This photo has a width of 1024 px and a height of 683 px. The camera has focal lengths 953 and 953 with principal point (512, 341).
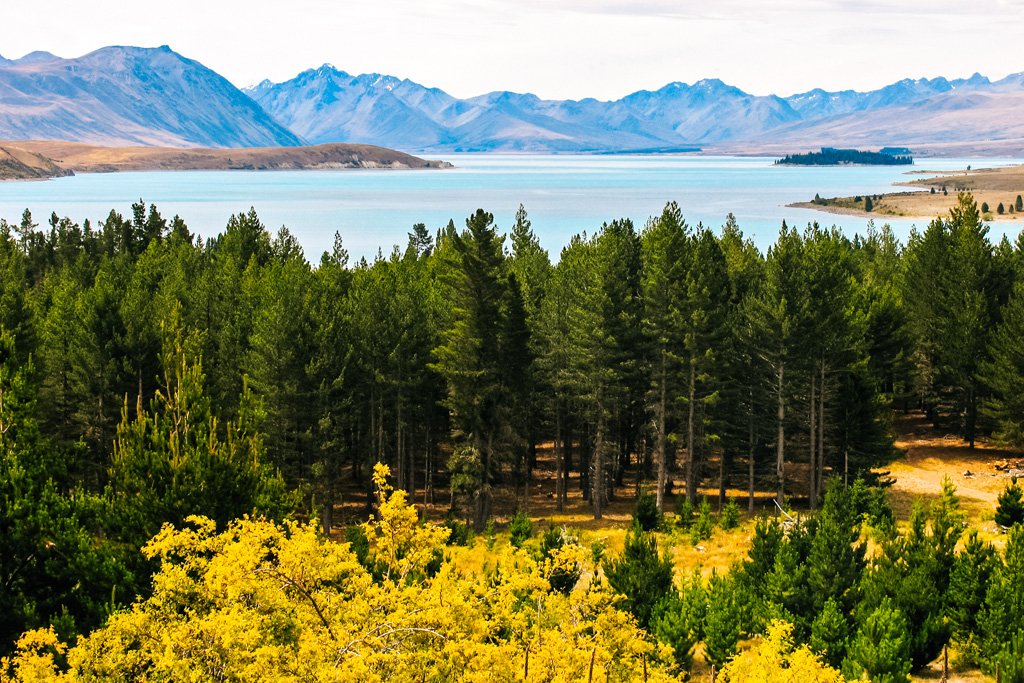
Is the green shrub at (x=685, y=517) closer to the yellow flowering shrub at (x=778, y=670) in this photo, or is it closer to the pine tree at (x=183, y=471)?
the pine tree at (x=183, y=471)

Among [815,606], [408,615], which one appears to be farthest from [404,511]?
[815,606]

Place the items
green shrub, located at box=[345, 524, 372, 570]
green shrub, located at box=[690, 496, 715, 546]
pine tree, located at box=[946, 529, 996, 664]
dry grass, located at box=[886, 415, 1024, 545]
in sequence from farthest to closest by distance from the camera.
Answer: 1. dry grass, located at box=[886, 415, 1024, 545]
2. green shrub, located at box=[690, 496, 715, 546]
3. green shrub, located at box=[345, 524, 372, 570]
4. pine tree, located at box=[946, 529, 996, 664]

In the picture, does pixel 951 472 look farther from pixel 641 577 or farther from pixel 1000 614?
pixel 641 577

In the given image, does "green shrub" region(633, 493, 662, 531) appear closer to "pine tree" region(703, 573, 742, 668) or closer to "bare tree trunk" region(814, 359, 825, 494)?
"bare tree trunk" region(814, 359, 825, 494)

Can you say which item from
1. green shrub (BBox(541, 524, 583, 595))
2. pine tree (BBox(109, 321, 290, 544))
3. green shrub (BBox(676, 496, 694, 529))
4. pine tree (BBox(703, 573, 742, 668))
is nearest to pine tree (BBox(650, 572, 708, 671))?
pine tree (BBox(703, 573, 742, 668))

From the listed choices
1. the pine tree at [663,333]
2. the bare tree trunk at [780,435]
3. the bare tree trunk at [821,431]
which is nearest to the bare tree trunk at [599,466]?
the pine tree at [663,333]

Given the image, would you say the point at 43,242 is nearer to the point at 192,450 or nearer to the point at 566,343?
the point at 566,343

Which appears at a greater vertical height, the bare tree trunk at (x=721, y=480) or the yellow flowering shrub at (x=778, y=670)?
the yellow flowering shrub at (x=778, y=670)

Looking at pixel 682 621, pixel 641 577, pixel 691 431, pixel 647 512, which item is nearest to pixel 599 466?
pixel 691 431

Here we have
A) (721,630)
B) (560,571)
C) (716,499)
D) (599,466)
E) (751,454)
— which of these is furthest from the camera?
(716,499)

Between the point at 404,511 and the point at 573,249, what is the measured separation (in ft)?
165

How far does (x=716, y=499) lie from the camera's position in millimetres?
55938

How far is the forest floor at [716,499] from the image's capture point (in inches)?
1673

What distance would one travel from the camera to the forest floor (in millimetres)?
42500
